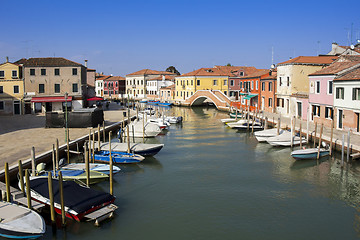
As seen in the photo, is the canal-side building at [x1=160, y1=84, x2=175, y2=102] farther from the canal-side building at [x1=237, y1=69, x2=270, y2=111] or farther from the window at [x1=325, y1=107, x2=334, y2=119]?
the window at [x1=325, y1=107, x2=334, y2=119]

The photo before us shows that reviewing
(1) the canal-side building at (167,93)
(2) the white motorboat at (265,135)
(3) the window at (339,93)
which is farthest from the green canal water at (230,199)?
(1) the canal-side building at (167,93)

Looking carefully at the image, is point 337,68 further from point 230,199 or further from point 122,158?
point 122,158

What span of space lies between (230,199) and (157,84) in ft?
224

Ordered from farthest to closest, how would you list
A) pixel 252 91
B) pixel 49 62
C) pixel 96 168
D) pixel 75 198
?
pixel 252 91
pixel 49 62
pixel 96 168
pixel 75 198

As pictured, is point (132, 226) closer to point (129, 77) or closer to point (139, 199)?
point (139, 199)

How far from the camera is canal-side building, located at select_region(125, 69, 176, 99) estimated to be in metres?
86.3

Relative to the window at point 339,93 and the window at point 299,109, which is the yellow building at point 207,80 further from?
the window at point 339,93

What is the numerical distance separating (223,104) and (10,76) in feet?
95.4

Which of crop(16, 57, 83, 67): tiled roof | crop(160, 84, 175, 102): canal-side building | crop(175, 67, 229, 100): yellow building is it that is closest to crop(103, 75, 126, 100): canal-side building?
crop(160, 84, 175, 102): canal-side building

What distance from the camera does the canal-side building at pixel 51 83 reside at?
39.8 meters

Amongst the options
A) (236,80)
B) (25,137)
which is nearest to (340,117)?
(25,137)

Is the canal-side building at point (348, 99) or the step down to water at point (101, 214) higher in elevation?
the canal-side building at point (348, 99)

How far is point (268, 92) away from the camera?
42.1 metres

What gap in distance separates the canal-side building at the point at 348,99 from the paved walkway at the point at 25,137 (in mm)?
17921
